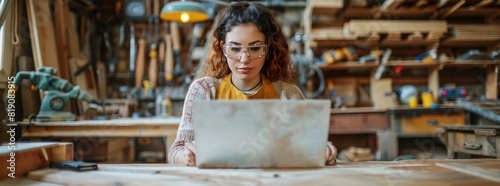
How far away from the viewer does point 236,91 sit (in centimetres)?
161

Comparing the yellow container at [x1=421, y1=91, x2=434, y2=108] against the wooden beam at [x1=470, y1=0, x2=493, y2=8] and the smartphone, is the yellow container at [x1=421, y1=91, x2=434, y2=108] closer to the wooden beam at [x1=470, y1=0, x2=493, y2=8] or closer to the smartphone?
the wooden beam at [x1=470, y1=0, x2=493, y2=8]

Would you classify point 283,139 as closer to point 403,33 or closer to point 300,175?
point 300,175

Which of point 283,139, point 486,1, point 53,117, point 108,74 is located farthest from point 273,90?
point 108,74

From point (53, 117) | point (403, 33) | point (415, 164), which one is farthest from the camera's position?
point (403, 33)

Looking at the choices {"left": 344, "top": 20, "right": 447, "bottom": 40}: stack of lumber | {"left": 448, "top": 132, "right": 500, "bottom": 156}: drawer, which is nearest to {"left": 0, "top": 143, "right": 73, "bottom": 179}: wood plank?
{"left": 448, "top": 132, "right": 500, "bottom": 156}: drawer

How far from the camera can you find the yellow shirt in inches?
62.9

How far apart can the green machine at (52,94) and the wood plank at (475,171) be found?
2.45 m

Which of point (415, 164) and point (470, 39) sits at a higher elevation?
point (470, 39)

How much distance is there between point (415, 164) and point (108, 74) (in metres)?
4.33

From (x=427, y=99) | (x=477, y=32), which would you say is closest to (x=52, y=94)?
(x=427, y=99)

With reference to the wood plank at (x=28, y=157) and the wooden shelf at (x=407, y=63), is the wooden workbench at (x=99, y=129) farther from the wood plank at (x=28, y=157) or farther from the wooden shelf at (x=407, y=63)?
the wooden shelf at (x=407, y=63)

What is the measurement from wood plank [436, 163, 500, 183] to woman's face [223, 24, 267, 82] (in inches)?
29.6

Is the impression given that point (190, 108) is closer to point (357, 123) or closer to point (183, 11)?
point (183, 11)

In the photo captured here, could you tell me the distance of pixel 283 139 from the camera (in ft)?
3.30
